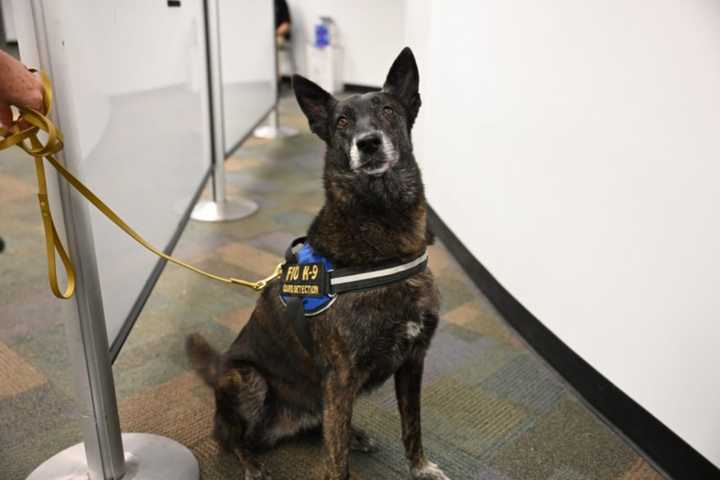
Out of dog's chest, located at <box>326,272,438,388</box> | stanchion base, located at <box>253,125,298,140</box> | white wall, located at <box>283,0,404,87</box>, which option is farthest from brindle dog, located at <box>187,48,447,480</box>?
white wall, located at <box>283,0,404,87</box>

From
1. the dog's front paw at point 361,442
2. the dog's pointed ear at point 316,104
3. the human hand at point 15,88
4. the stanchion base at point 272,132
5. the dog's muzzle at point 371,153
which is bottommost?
the stanchion base at point 272,132

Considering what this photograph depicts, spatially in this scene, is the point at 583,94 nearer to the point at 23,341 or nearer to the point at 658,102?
the point at 658,102

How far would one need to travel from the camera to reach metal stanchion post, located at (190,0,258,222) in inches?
120

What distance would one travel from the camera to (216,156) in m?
3.34

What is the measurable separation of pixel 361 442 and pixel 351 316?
0.54 m

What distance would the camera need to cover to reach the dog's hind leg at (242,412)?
1.41 meters

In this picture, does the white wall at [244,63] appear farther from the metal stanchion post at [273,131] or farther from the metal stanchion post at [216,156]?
the metal stanchion post at [273,131]

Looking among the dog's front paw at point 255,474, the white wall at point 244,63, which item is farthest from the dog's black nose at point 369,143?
the white wall at point 244,63

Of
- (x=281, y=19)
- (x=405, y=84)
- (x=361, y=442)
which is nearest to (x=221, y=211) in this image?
(x=361, y=442)

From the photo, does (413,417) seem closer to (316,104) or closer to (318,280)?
(318,280)

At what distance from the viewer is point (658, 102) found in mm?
1473

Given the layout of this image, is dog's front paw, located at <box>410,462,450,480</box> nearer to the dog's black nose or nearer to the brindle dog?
the brindle dog

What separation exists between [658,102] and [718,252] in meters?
0.42

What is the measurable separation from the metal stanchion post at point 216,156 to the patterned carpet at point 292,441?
59 centimetres
